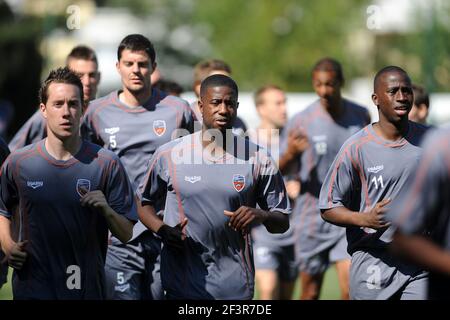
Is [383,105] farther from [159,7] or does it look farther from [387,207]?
[159,7]

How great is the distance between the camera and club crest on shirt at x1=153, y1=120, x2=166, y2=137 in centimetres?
938

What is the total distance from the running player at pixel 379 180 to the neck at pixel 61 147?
77.0 inches

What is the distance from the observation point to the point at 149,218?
803 cm

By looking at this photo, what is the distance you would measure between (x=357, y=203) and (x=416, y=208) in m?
3.25

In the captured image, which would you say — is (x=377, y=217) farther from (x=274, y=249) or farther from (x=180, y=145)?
(x=274, y=249)

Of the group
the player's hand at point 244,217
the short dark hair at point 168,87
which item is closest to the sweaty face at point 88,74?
the short dark hair at point 168,87

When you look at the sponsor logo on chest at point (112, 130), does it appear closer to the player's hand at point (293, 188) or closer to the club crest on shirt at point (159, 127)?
the club crest on shirt at point (159, 127)

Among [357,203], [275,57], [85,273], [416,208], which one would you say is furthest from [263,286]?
[275,57]

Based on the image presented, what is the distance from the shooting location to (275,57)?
141ft

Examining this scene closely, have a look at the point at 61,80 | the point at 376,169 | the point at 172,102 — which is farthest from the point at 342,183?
the point at 61,80

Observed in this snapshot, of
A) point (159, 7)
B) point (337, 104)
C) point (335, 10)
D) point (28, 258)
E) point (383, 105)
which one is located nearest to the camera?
point (28, 258)

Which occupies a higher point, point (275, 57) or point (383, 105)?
point (275, 57)

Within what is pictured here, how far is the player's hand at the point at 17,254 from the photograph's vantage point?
7.27 metres

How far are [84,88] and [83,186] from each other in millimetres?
2982
